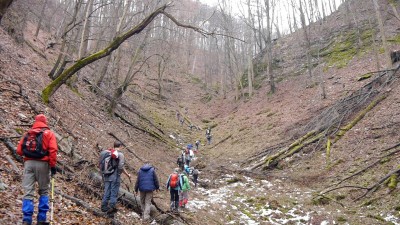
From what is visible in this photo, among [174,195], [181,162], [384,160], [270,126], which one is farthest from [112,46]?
[270,126]

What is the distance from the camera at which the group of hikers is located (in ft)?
17.0

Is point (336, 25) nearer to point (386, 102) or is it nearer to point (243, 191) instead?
point (386, 102)

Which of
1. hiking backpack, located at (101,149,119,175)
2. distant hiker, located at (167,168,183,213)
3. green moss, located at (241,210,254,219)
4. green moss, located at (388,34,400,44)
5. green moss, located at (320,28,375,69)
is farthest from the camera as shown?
green moss, located at (320,28,375,69)

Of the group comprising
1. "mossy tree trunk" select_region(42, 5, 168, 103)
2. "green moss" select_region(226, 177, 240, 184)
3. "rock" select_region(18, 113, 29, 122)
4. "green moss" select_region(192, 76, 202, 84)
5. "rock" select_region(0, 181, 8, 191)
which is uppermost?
"green moss" select_region(192, 76, 202, 84)

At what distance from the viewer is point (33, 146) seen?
5.16 m

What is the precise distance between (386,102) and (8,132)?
1668 cm

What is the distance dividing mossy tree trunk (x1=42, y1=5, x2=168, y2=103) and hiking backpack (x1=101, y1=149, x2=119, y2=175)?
471cm

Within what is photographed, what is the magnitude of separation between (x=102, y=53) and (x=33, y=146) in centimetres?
632

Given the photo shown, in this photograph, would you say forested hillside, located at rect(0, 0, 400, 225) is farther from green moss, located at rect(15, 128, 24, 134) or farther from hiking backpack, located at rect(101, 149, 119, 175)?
hiking backpack, located at rect(101, 149, 119, 175)

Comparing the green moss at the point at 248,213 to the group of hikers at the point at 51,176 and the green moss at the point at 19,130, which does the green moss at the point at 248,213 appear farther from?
the green moss at the point at 19,130

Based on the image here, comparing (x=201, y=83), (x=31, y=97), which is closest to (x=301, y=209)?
(x=31, y=97)

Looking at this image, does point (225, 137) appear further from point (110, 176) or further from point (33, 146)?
point (33, 146)

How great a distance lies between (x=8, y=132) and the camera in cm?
812

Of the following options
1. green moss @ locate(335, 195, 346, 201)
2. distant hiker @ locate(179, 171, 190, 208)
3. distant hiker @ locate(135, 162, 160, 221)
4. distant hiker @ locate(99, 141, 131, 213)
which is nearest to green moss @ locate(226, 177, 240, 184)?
distant hiker @ locate(179, 171, 190, 208)
